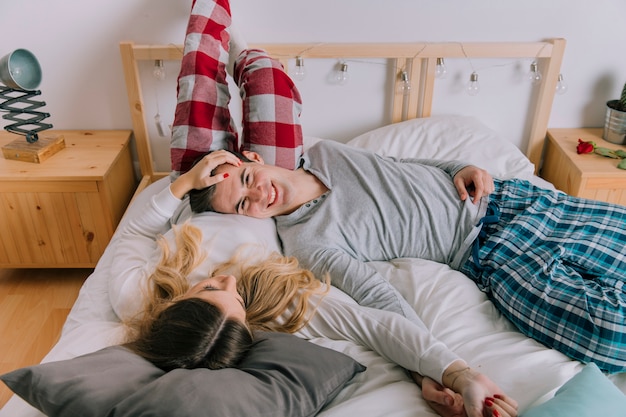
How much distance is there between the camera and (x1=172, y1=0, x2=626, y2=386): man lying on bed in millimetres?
1217

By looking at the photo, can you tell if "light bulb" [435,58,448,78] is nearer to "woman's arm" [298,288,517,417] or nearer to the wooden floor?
"woman's arm" [298,288,517,417]

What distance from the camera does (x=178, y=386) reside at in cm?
75

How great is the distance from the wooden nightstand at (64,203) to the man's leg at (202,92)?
15.0 inches

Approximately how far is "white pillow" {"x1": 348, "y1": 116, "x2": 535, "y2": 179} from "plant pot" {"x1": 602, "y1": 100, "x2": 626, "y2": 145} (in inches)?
16.8

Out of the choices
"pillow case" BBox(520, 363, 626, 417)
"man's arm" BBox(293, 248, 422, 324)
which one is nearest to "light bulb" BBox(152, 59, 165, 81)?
"man's arm" BBox(293, 248, 422, 324)

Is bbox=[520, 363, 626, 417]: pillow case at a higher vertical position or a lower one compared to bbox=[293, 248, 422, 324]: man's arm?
higher

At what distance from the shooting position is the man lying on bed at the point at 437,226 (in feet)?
3.99

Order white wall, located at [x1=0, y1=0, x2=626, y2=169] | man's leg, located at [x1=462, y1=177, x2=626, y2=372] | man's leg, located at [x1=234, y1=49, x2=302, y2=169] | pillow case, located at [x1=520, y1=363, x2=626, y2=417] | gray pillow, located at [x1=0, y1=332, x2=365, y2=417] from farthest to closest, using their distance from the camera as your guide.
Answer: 1. white wall, located at [x1=0, y1=0, x2=626, y2=169]
2. man's leg, located at [x1=234, y1=49, x2=302, y2=169]
3. man's leg, located at [x1=462, y1=177, x2=626, y2=372]
4. pillow case, located at [x1=520, y1=363, x2=626, y2=417]
5. gray pillow, located at [x1=0, y1=332, x2=365, y2=417]

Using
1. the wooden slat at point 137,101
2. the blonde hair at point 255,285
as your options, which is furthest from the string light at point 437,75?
the blonde hair at point 255,285

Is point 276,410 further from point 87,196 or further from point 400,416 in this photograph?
point 87,196

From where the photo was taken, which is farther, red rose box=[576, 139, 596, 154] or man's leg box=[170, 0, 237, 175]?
red rose box=[576, 139, 596, 154]

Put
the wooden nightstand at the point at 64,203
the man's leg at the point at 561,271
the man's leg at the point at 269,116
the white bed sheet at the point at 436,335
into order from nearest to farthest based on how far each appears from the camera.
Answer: the white bed sheet at the point at 436,335 → the man's leg at the point at 561,271 → the man's leg at the point at 269,116 → the wooden nightstand at the point at 64,203

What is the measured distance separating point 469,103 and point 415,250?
35.9 inches

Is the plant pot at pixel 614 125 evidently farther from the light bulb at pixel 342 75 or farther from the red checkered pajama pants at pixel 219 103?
the red checkered pajama pants at pixel 219 103
